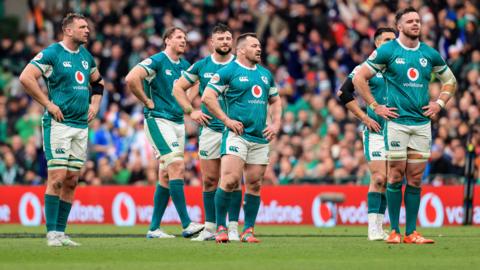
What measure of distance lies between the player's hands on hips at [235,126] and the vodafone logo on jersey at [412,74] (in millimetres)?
2324

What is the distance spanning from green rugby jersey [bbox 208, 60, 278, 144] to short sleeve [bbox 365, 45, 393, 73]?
1.62 meters

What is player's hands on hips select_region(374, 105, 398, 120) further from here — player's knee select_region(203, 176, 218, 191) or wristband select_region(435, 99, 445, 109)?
player's knee select_region(203, 176, 218, 191)

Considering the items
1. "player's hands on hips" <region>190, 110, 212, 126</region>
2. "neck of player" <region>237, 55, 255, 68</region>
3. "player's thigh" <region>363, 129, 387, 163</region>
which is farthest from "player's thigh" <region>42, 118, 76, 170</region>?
"player's thigh" <region>363, 129, 387, 163</region>

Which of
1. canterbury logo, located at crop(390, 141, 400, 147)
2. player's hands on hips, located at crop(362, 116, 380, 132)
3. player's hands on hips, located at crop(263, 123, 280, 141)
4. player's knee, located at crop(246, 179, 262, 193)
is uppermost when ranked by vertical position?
player's hands on hips, located at crop(362, 116, 380, 132)

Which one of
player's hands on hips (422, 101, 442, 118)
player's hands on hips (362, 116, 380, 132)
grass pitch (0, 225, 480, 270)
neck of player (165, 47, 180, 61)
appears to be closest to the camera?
grass pitch (0, 225, 480, 270)

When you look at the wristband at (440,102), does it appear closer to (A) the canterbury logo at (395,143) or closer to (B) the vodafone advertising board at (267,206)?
(A) the canterbury logo at (395,143)

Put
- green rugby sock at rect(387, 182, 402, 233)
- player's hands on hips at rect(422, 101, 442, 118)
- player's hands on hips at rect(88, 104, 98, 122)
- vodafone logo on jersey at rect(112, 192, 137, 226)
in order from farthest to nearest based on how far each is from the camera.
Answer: vodafone logo on jersey at rect(112, 192, 137, 226)
player's hands on hips at rect(88, 104, 98, 122)
green rugby sock at rect(387, 182, 402, 233)
player's hands on hips at rect(422, 101, 442, 118)

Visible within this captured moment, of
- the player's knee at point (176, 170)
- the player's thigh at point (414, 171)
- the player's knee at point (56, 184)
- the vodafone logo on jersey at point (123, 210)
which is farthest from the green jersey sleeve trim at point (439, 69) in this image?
the vodafone logo on jersey at point (123, 210)

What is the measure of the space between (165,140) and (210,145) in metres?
0.73

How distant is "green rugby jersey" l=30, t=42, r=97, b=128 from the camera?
14664 mm

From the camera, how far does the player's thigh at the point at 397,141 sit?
1443 centimetres

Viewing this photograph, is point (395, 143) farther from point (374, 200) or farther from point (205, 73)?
point (205, 73)

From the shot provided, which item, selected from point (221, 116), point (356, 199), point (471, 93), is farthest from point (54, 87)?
point (471, 93)

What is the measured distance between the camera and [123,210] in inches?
986
